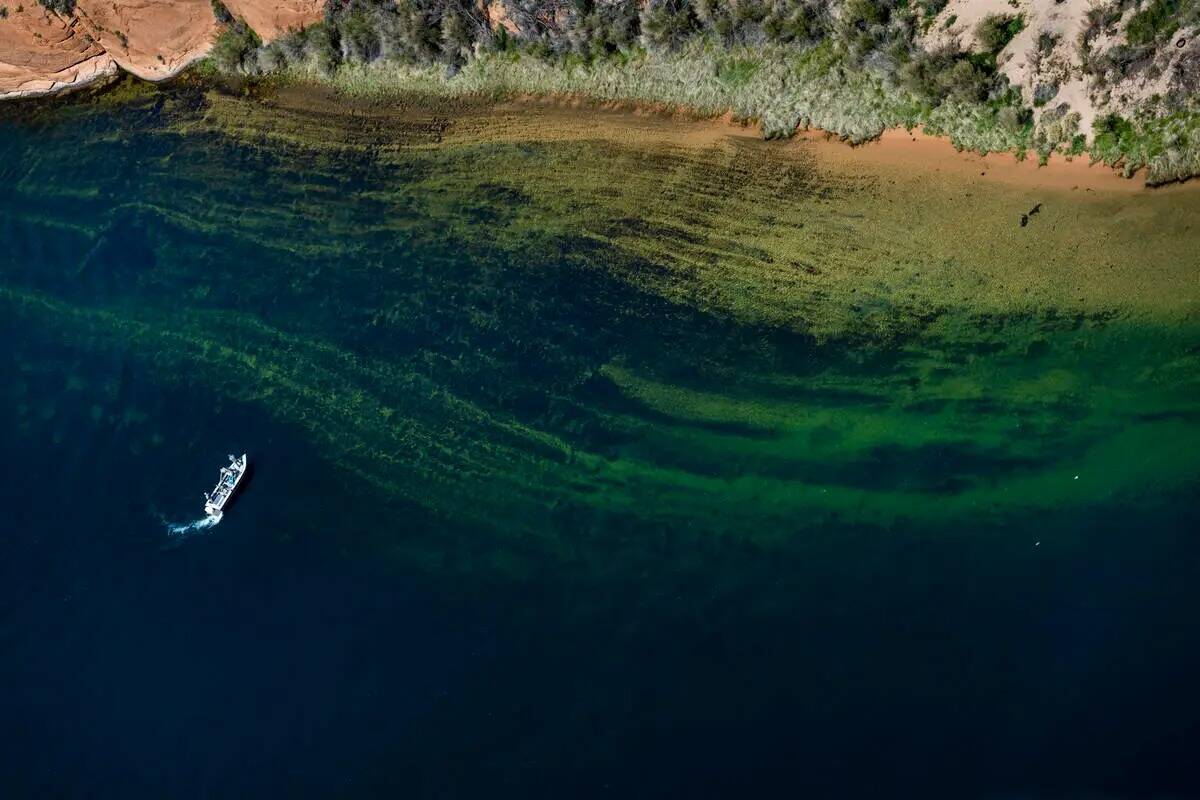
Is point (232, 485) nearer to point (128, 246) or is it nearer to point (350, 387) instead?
point (350, 387)

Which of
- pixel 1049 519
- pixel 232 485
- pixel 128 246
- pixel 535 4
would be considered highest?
pixel 535 4

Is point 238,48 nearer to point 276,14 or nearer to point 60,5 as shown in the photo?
point 276,14

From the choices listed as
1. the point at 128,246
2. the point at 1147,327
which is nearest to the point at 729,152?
the point at 1147,327

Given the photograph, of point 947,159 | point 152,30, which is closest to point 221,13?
point 152,30

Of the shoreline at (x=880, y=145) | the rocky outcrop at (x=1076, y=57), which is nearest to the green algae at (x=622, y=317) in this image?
the shoreline at (x=880, y=145)

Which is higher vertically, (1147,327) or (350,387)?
(1147,327)

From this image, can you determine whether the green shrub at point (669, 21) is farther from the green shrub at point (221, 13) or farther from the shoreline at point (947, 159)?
the green shrub at point (221, 13)

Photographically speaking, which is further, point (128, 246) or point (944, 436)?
point (128, 246)
